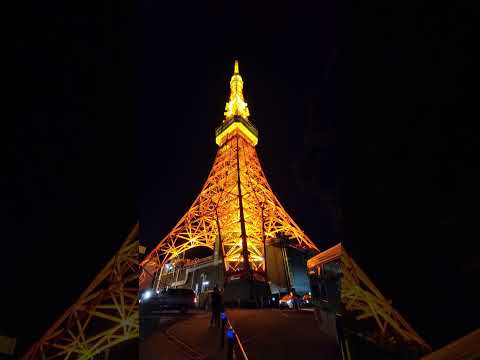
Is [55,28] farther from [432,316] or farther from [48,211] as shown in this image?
[432,316]

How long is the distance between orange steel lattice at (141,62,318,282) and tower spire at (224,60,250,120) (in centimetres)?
608

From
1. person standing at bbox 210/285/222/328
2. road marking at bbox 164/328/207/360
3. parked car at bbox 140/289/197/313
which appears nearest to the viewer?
road marking at bbox 164/328/207/360

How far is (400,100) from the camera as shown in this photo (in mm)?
1576

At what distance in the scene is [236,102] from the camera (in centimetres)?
2481

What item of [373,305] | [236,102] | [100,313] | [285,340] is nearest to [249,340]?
[285,340]

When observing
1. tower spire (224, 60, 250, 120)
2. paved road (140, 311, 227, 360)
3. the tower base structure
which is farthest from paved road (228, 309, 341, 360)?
tower spire (224, 60, 250, 120)

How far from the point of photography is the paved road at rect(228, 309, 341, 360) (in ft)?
10.8

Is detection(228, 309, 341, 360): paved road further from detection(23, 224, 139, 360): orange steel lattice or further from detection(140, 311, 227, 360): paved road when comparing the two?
detection(23, 224, 139, 360): orange steel lattice

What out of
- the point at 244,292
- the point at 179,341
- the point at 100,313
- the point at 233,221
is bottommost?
the point at 179,341

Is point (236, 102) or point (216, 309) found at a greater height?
point (236, 102)

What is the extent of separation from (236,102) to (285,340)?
2361cm

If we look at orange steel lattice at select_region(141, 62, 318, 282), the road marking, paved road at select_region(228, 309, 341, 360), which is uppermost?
orange steel lattice at select_region(141, 62, 318, 282)

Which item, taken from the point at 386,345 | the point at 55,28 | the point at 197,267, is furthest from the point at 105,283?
the point at 197,267

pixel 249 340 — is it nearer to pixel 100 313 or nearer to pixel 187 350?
pixel 187 350
